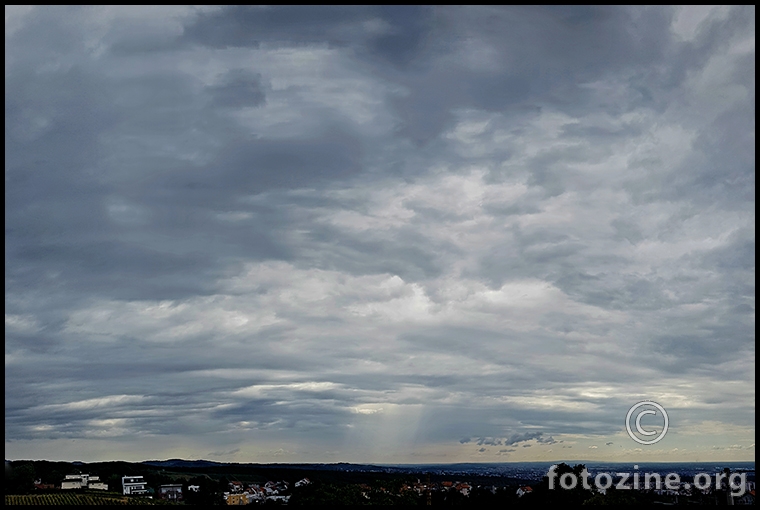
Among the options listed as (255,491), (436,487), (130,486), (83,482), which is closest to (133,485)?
(130,486)

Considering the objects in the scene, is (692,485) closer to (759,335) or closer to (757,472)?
(757,472)

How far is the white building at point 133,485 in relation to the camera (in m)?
36.0

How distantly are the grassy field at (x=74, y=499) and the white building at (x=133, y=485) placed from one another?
1598 mm

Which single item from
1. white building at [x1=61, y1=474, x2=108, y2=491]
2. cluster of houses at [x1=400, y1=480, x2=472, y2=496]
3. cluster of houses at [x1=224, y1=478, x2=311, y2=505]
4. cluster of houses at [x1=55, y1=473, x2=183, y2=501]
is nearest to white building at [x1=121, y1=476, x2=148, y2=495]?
cluster of houses at [x1=55, y1=473, x2=183, y2=501]

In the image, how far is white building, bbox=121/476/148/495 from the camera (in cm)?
3600

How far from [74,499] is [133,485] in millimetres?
5119

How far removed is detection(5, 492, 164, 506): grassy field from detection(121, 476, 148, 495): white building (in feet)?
5.24

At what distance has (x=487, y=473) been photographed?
37500 mm

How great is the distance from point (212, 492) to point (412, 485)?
10.9 metres

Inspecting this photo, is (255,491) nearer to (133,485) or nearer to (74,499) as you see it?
(133,485)

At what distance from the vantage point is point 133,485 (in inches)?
1451

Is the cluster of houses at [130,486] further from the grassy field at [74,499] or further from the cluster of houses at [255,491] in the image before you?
the cluster of houses at [255,491]

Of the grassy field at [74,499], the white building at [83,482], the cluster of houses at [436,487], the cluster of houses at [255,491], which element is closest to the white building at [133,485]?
the white building at [83,482]

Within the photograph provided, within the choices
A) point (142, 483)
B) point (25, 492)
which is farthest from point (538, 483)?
point (25, 492)
